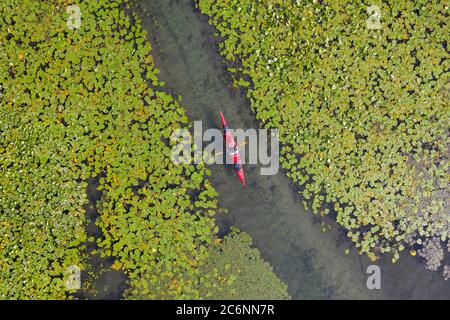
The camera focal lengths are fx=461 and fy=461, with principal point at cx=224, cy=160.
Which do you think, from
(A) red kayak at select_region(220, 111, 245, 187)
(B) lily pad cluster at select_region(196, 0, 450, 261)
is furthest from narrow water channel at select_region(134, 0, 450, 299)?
(B) lily pad cluster at select_region(196, 0, 450, 261)

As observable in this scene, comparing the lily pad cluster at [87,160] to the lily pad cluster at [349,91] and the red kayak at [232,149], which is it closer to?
the red kayak at [232,149]

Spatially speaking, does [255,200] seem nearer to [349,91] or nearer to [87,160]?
[349,91]

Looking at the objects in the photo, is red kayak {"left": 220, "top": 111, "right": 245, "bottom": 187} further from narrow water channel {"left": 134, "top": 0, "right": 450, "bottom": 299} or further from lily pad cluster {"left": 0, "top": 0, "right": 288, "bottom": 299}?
lily pad cluster {"left": 0, "top": 0, "right": 288, "bottom": 299}

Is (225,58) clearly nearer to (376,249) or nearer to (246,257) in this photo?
(246,257)

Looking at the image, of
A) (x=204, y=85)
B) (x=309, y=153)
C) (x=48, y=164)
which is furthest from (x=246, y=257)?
(x=48, y=164)

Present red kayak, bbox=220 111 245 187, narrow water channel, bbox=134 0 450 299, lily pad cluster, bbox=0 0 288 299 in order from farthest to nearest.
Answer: narrow water channel, bbox=134 0 450 299
red kayak, bbox=220 111 245 187
lily pad cluster, bbox=0 0 288 299

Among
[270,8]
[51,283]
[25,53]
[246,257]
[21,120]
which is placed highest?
[270,8]
